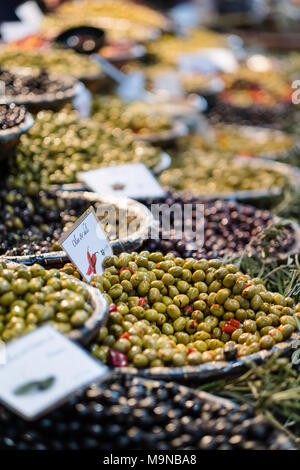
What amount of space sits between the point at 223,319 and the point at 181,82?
14.8 ft

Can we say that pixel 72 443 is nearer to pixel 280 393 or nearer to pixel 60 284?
pixel 60 284

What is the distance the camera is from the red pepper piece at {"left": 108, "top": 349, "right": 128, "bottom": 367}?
68.3 inches

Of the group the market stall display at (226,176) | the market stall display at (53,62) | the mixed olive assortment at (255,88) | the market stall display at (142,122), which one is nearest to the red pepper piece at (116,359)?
the market stall display at (226,176)

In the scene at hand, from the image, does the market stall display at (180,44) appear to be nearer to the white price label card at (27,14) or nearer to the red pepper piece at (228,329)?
the white price label card at (27,14)

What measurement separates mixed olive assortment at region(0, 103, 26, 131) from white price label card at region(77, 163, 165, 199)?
0.45m

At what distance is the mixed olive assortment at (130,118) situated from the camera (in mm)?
4445

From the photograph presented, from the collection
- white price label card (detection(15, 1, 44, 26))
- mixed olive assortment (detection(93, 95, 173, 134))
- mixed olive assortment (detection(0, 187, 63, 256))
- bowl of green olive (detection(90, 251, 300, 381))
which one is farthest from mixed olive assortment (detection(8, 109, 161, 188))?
white price label card (detection(15, 1, 44, 26))

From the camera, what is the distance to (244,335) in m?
1.97

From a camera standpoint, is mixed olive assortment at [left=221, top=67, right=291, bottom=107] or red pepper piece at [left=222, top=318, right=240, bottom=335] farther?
mixed olive assortment at [left=221, top=67, right=291, bottom=107]

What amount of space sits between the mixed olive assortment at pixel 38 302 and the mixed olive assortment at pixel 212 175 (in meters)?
2.02

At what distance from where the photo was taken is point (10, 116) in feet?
9.68

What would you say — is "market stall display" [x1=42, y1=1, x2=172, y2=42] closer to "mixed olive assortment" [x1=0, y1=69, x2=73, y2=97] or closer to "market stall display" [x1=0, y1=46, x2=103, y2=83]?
"market stall display" [x1=0, y1=46, x2=103, y2=83]

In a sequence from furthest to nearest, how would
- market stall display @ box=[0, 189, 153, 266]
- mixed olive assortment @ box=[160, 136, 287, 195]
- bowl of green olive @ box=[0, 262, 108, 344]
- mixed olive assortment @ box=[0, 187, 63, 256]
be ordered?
mixed olive assortment @ box=[160, 136, 287, 195], mixed olive assortment @ box=[0, 187, 63, 256], market stall display @ box=[0, 189, 153, 266], bowl of green olive @ box=[0, 262, 108, 344]

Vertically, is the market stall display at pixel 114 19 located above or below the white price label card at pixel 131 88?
above
